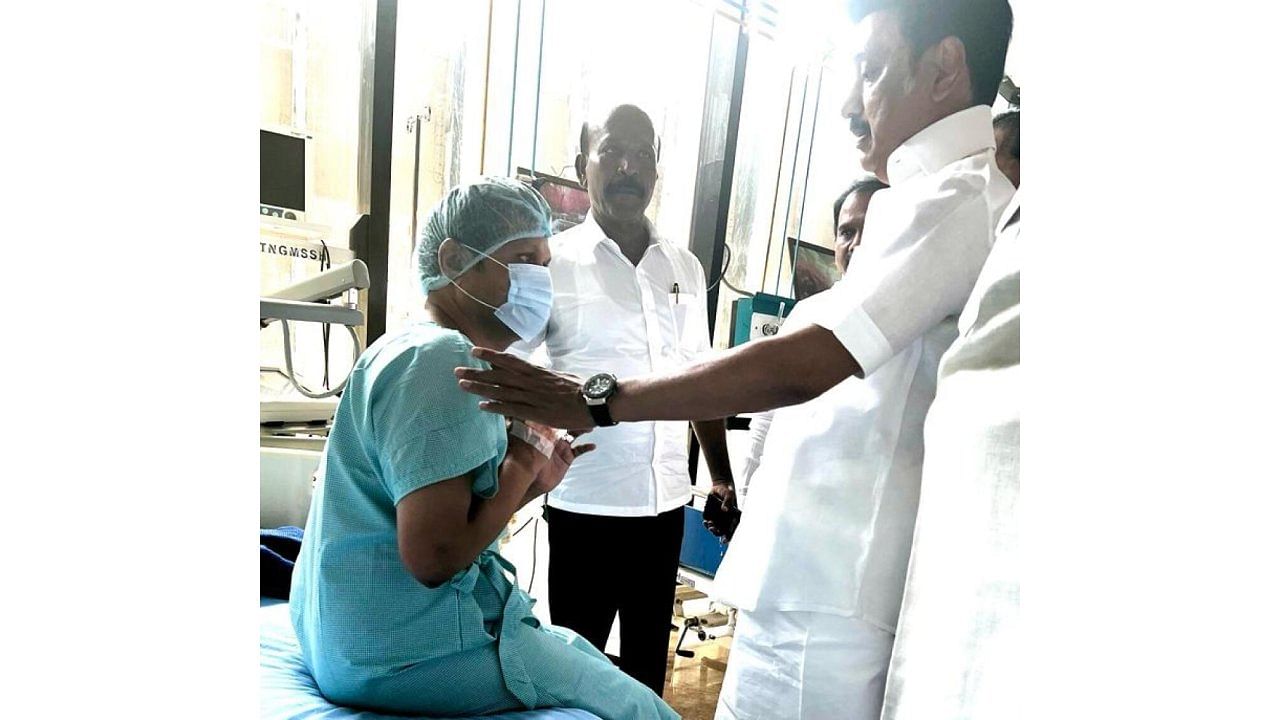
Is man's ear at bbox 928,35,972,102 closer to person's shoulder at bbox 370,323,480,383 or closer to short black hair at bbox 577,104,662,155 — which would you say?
short black hair at bbox 577,104,662,155

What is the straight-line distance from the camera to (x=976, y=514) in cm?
71

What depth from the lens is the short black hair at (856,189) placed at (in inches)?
31.9

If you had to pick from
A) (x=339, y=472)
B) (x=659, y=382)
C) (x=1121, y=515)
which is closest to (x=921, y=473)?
(x=1121, y=515)

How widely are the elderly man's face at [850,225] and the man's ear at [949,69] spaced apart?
0.12 meters

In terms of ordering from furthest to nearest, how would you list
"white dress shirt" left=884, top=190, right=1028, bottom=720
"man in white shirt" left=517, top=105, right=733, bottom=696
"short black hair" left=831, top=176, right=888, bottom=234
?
1. "man in white shirt" left=517, top=105, right=733, bottom=696
2. "short black hair" left=831, top=176, right=888, bottom=234
3. "white dress shirt" left=884, top=190, right=1028, bottom=720

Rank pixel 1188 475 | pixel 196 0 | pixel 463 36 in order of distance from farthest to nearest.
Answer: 1. pixel 463 36
2. pixel 196 0
3. pixel 1188 475

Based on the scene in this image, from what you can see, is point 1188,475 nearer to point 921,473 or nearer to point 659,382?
point 921,473

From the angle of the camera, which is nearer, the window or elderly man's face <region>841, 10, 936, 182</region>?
elderly man's face <region>841, 10, 936, 182</region>

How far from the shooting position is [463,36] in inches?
34.9

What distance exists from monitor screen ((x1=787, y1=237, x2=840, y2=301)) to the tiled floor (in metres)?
0.42

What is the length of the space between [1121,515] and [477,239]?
27.7 inches

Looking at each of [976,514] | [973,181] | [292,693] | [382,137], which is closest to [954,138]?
[973,181]

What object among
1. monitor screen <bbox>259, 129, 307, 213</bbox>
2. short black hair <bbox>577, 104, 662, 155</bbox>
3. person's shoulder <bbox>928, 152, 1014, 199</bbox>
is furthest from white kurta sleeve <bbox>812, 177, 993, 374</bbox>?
monitor screen <bbox>259, 129, 307, 213</bbox>

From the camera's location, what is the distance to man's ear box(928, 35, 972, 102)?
2.37 feet
